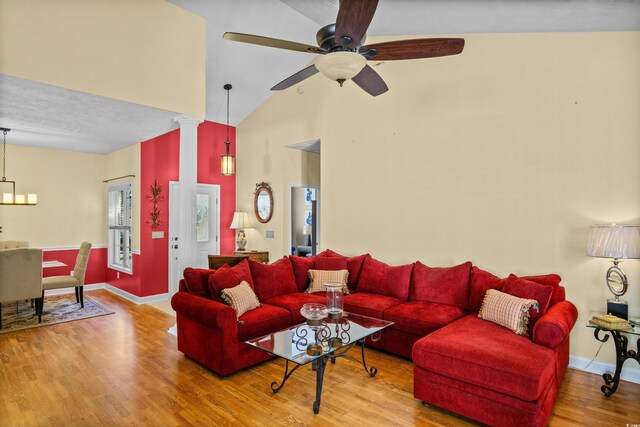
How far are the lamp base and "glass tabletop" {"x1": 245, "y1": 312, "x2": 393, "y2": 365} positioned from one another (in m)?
1.93

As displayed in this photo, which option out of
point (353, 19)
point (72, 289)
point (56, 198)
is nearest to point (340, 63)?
point (353, 19)

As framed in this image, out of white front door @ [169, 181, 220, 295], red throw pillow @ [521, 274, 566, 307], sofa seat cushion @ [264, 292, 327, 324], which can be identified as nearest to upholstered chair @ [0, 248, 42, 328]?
white front door @ [169, 181, 220, 295]

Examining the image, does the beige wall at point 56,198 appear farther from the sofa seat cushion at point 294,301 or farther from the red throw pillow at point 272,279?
the sofa seat cushion at point 294,301

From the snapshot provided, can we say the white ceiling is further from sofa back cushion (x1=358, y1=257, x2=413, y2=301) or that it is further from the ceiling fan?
sofa back cushion (x1=358, y1=257, x2=413, y2=301)

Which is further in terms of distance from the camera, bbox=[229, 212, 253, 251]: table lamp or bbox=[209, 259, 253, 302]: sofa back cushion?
bbox=[229, 212, 253, 251]: table lamp

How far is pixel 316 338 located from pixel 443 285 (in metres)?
1.77

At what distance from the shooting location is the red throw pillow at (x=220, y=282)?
11.6ft

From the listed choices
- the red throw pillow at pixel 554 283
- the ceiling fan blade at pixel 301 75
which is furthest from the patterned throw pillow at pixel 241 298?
the red throw pillow at pixel 554 283

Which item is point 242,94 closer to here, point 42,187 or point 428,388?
point 42,187

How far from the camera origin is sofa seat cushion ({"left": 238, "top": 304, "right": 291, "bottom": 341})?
3299 mm

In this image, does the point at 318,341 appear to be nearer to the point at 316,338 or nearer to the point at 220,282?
the point at 316,338

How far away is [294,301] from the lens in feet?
13.0

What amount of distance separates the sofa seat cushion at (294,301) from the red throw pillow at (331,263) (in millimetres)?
494

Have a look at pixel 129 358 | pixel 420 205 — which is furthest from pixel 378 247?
pixel 129 358
